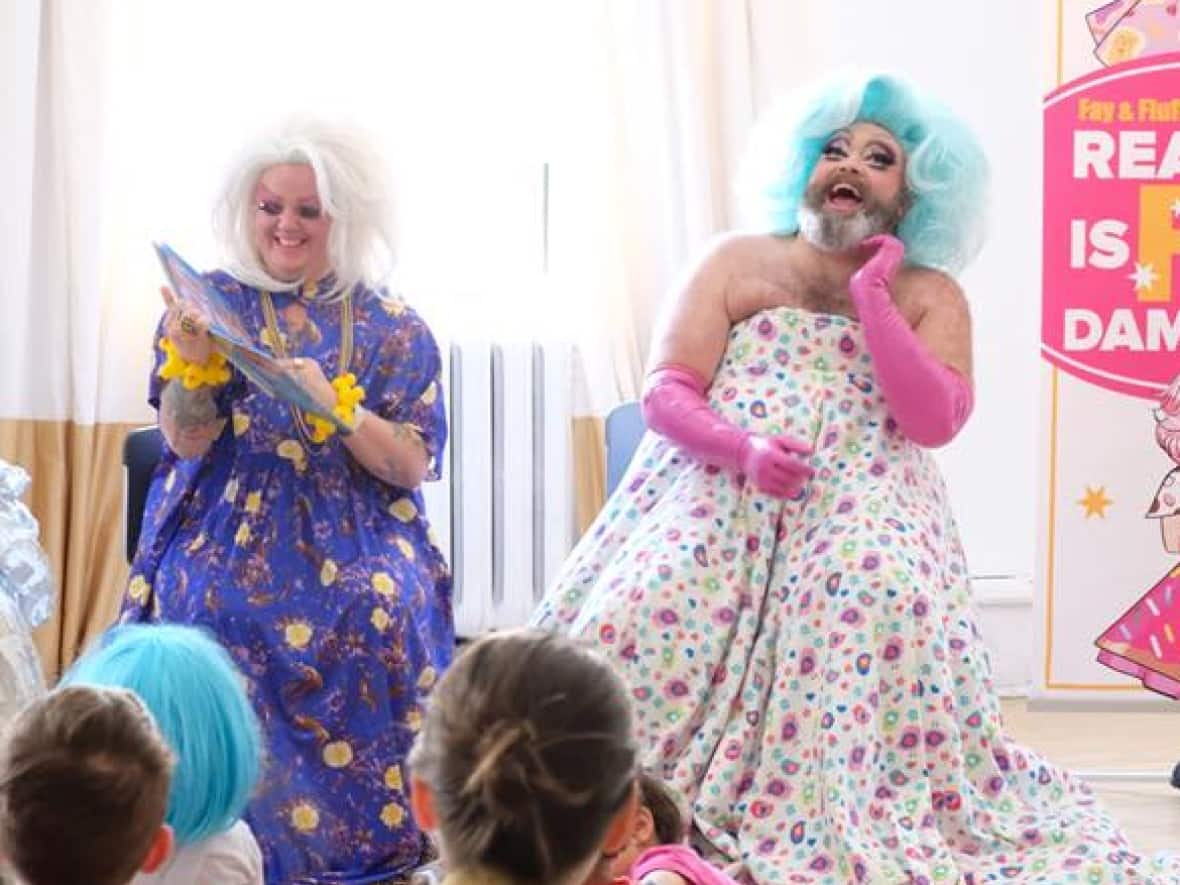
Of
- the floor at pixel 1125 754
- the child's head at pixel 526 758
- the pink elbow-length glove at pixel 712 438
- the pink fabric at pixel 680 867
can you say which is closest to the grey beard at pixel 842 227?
the pink elbow-length glove at pixel 712 438

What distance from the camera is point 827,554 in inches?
98.9

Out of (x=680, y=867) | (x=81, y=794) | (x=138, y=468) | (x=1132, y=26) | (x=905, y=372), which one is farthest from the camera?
(x=1132, y=26)

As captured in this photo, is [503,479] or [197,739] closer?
[197,739]

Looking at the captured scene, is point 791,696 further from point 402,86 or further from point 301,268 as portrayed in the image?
point 402,86

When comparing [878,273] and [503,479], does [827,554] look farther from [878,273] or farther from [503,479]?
[503,479]

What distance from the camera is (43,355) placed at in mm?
3922

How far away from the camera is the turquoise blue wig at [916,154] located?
2826mm

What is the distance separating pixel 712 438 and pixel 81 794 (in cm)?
142

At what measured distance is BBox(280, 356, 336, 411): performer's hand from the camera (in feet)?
8.63

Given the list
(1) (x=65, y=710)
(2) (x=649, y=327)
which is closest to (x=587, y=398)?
(2) (x=649, y=327)

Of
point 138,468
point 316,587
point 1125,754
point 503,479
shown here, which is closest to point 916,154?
point 316,587

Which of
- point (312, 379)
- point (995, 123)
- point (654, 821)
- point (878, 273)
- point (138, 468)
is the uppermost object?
point (995, 123)

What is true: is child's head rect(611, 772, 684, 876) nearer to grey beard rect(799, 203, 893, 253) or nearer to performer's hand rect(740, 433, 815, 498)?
performer's hand rect(740, 433, 815, 498)

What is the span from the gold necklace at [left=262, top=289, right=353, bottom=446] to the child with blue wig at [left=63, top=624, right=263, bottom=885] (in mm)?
859
